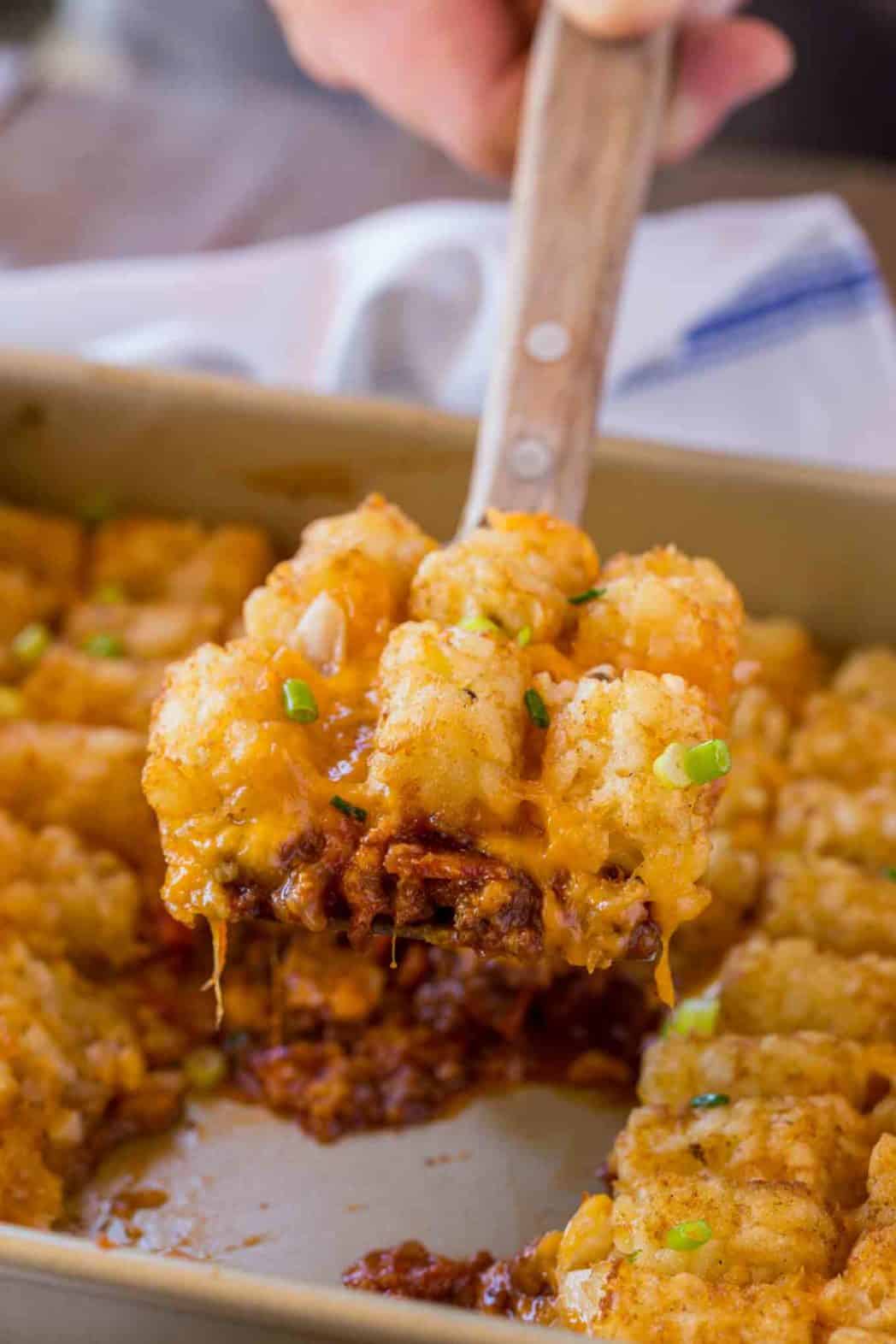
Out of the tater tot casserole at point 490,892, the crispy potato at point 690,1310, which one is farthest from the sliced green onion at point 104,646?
the crispy potato at point 690,1310

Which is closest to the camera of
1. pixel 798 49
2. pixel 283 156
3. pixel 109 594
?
pixel 109 594

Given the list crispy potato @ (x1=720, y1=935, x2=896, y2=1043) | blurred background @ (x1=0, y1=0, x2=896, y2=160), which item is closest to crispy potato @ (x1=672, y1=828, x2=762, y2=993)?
crispy potato @ (x1=720, y1=935, x2=896, y2=1043)

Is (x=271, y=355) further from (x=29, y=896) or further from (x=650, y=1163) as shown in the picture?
(x=650, y=1163)

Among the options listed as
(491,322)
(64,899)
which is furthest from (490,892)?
(491,322)

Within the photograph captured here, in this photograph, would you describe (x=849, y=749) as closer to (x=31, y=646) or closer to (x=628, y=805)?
(x=628, y=805)

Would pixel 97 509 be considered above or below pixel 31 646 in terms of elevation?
above

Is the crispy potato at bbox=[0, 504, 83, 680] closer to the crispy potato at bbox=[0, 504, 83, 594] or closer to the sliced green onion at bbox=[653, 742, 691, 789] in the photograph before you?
the crispy potato at bbox=[0, 504, 83, 594]

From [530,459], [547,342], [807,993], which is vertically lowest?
[807,993]

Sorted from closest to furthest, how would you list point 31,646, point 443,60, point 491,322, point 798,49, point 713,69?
point 31,646 → point 713,69 → point 443,60 → point 491,322 → point 798,49
